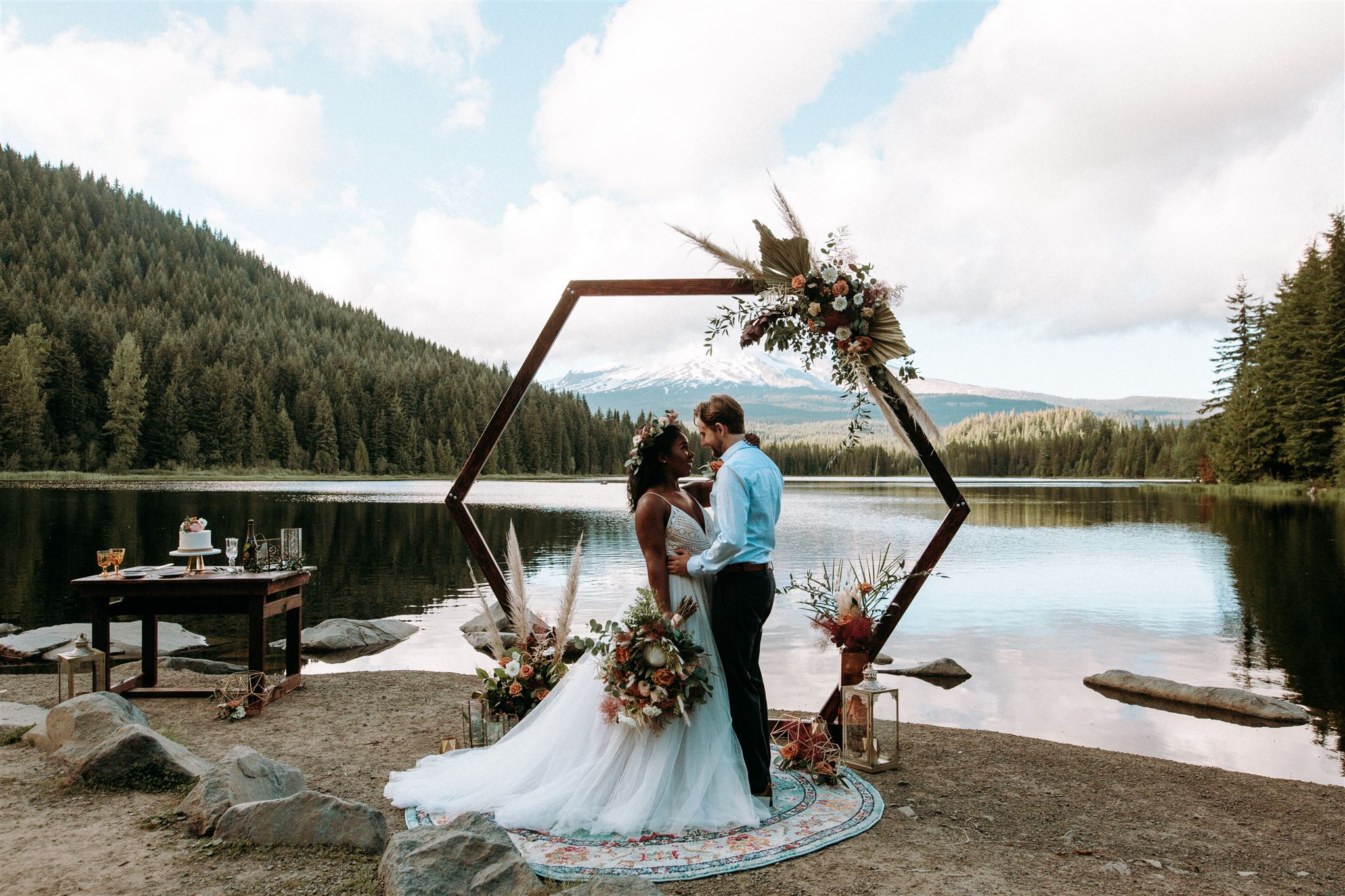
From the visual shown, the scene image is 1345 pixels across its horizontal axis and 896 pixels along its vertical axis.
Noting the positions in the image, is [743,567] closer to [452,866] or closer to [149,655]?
[452,866]

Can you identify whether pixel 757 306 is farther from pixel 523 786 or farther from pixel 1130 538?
pixel 1130 538

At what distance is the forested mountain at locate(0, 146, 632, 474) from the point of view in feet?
265

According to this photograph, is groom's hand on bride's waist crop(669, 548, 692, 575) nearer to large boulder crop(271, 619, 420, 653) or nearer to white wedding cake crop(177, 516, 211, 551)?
white wedding cake crop(177, 516, 211, 551)

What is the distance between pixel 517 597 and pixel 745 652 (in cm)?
224

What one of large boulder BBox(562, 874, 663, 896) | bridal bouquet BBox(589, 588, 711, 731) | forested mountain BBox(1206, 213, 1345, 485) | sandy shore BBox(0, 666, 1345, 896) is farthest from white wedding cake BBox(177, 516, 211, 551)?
forested mountain BBox(1206, 213, 1345, 485)

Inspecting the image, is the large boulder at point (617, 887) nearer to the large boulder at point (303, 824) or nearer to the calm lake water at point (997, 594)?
the large boulder at point (303, 824)

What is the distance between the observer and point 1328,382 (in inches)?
1848

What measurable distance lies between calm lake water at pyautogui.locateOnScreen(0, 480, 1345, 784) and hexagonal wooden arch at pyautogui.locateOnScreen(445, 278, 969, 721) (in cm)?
236

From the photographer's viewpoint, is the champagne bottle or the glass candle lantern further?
the champagne bottle

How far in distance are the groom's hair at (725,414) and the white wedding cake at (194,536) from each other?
5.78m

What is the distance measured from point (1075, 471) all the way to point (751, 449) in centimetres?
12287

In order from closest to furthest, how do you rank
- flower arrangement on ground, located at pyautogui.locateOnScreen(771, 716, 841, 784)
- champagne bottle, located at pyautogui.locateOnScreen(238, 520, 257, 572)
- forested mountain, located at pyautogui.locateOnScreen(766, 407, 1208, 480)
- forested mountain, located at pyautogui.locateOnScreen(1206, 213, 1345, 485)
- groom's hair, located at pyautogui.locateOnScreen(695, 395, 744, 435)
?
groom's hair, located at pyautogui.locateOnScreen(695, 395, 744, 435) → flower arrangement on ground, located at pyautogui.locateOnScreen(771, 716, 841, 784) → champagne bottle, located at pyautogui.locateOnScreen(238, 520, 257, 572) → forested mountain, located at pyautogui.locateOnScreen(1206, 213, 1345, 485) → forested mountain, located at pyautogui.locateOnScreen(766, 407, 1208, 480)

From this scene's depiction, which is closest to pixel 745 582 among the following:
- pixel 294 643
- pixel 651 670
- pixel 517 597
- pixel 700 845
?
pixel 651 670

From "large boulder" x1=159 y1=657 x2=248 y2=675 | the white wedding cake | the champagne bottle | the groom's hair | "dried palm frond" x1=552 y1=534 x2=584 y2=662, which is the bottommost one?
"large boulder" x1=159 y1=657 x2=248 y2=675
